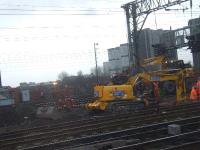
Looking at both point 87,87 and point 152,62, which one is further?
point 87,87

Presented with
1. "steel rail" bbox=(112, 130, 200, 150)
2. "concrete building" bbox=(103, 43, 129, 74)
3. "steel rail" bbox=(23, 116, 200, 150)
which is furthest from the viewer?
"concrete building" bbox=(103, 43, 129, 74)

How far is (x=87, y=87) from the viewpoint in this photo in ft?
197

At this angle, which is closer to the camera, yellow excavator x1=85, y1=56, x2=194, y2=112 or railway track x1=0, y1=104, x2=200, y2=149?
railway track x1=0, y1=104, x2=200, y2=149

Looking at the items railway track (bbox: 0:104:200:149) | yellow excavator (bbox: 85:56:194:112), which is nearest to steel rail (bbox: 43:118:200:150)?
railway track (bbox: 0:104:200:149)

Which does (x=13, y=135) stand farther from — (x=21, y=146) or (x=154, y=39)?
(x=154, y=39)

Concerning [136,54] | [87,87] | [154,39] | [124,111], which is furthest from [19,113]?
[154,39]

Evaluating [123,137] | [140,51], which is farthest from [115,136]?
[140,51]

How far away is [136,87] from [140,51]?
52188mm

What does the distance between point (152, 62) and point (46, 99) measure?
19993mm

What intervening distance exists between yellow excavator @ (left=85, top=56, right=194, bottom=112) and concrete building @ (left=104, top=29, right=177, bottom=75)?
33602 mm

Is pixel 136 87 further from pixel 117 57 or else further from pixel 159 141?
pixel 117 57

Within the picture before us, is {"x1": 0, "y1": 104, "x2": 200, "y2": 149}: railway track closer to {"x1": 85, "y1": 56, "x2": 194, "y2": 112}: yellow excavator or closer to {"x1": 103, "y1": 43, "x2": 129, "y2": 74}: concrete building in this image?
{"x1": 85, "y1": 56, "x2": 194, "y2": 112}: yellow excavator

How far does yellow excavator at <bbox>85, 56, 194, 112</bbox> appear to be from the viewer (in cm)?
2484

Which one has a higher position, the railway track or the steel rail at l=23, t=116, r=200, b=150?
the steel rail at l=23, t=116, r=200, b=150
